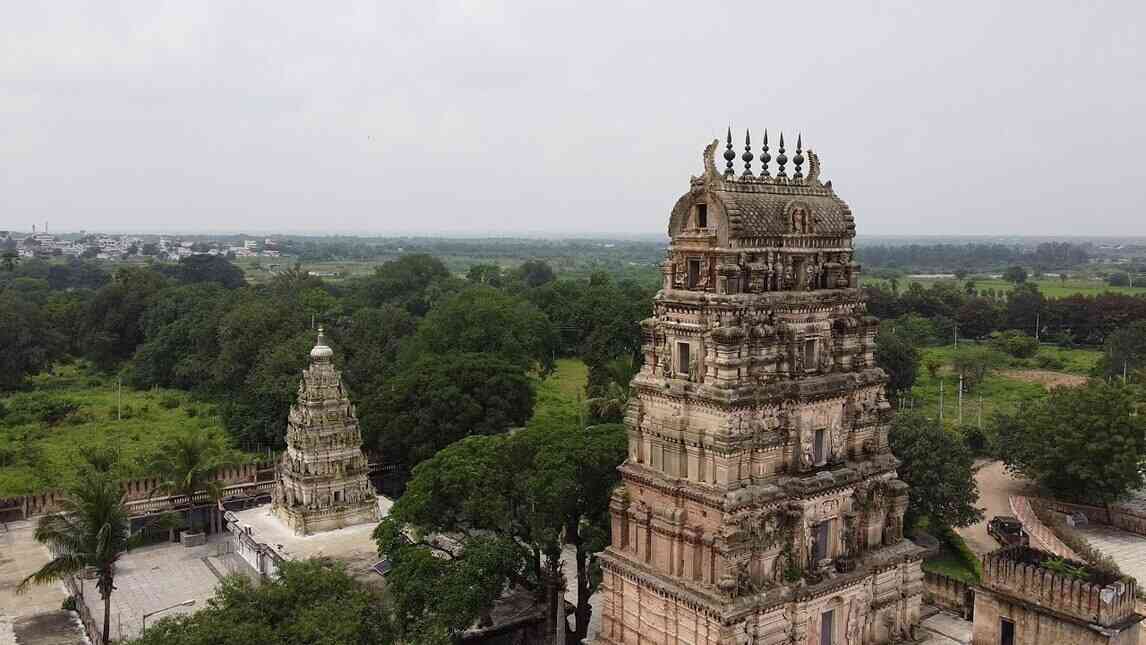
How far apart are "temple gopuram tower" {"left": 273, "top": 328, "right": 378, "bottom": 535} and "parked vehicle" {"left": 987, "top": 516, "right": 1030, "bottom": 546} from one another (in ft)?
79.2

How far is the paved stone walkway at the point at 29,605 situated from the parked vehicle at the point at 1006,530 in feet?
105

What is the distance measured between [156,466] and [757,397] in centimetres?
2820

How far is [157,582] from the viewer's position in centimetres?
3200

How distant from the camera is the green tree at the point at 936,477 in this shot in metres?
32.7

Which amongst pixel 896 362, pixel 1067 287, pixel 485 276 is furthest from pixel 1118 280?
pixel 896 362

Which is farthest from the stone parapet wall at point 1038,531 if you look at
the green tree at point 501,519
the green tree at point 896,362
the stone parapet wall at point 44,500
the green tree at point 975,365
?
the stone parapet wall at point 44,500

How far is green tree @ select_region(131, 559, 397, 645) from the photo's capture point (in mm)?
18625

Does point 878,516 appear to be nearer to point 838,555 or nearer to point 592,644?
point 838,555

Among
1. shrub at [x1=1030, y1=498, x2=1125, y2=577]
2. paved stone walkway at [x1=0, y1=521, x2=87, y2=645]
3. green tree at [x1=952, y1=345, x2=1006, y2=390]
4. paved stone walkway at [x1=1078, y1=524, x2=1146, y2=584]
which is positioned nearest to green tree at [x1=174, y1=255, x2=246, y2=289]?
paved stone walkway at [x1=0, y1=521, x2=87, y2=645]

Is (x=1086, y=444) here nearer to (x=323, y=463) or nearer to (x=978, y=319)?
(x=323, y=463)

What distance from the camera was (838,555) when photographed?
19.7 metres

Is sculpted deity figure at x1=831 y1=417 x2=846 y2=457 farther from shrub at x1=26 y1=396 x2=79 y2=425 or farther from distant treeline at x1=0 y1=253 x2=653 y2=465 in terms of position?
shrub at x1=26 y1=396 x2=79 y2=425

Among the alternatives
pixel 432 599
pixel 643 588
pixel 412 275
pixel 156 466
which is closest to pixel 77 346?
pixel 412 275

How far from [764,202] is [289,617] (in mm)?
13778
